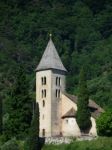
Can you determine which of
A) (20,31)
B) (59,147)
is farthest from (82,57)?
(59,147)

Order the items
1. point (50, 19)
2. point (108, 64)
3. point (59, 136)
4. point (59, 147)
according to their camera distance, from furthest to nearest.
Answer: point (50, 19) < point (108, 64) < point (59, 136) < point (59, 147)

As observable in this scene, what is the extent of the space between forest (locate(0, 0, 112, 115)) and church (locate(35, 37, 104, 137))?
194 feet

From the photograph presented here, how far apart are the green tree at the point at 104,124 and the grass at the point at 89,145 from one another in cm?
120

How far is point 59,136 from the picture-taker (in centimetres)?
6894

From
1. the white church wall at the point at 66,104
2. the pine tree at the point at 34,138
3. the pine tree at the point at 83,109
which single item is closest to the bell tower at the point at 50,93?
the white church wall at the point at 66,104

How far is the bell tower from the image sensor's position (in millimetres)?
70375

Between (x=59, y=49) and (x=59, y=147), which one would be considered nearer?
(x=59, y=147)

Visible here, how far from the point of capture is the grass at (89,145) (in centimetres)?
6006

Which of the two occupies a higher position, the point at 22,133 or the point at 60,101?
the point at 60,101

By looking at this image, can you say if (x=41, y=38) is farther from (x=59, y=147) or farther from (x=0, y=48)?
(x=59, y=147)

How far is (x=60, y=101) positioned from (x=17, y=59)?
86.2 meters

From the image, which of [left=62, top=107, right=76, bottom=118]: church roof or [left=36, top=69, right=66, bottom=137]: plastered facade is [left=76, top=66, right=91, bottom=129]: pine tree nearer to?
[left=62, top=107, right=76, bottom=118]: church roof

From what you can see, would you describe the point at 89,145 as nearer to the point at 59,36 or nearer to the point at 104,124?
the point at 104,124

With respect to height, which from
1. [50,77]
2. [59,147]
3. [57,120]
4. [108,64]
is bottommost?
[59,147]
